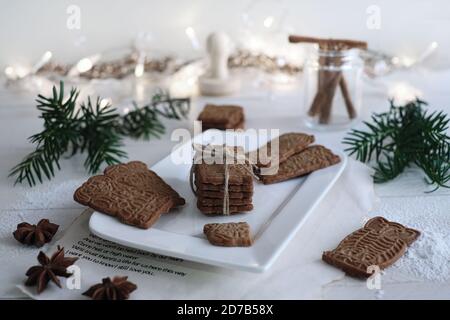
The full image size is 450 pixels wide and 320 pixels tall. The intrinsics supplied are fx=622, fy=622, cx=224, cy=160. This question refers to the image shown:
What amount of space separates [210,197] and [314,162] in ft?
0.87

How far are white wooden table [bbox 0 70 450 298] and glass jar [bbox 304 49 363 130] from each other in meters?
0.06

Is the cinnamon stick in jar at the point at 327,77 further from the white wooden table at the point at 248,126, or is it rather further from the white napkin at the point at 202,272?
the white napkin at the point at 202,272

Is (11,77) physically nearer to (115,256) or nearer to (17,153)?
(17,153)

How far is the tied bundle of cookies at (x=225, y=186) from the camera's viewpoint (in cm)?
102

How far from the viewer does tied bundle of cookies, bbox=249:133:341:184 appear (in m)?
1.17

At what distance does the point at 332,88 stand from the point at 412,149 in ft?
1.09

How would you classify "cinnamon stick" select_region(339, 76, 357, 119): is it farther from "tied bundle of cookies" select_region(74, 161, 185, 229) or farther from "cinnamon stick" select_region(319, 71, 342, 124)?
"tied bundle of cookies" select_region(74, 161, 185, 229)

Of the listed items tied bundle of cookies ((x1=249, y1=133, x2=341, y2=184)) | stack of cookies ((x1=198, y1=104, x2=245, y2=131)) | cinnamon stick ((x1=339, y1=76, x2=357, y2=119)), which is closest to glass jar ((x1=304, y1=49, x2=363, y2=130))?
cinnamon stick ((x1=339, y1=76, x2=357, y2=119))

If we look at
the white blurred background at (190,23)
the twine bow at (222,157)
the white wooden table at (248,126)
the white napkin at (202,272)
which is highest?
the white blurred background at (190,23)

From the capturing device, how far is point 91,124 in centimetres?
138

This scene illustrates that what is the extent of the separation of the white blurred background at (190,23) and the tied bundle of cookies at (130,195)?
1186 mm

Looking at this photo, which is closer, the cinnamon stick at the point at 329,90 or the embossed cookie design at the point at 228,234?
the embossed cookie design at the point at 228,234

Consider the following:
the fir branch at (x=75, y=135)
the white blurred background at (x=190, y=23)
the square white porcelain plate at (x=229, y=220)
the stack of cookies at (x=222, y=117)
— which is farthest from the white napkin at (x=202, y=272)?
the white blurred background at (x=190, y=23)
